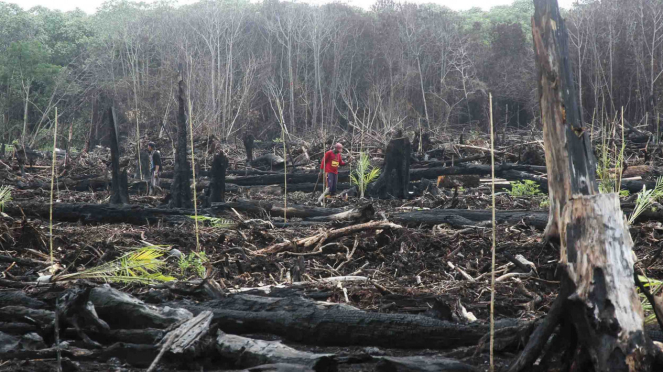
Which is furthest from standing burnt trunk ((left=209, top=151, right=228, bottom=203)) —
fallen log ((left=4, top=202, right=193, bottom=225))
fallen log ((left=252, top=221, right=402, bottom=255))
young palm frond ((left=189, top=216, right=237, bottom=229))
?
fallen log ((left=252, top=221, right=402, bottom=255))

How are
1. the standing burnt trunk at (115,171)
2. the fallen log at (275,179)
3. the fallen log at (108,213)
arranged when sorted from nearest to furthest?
the fallen log at (108,213), the standing burnt trunk at (115,171), the fallen log at (275,179)

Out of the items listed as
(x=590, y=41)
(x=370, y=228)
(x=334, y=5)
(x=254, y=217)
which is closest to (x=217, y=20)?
(x=334, y=5)

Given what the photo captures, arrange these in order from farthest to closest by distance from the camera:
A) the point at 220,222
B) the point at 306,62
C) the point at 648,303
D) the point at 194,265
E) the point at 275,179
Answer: the point at 306,62 → the point at 275,179 → the point at 220,222 → the point at 194,265 → the point at 648,303

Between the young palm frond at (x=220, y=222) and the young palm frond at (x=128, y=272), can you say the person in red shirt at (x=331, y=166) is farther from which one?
the young palm frond at (x=128, y=272)

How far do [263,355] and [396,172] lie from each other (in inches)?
368

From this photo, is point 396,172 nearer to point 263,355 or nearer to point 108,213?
point 108,213

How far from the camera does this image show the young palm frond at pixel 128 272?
4568mm

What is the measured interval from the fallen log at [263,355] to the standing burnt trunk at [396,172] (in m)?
9.04

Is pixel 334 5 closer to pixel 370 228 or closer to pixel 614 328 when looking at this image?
pixel 370 228

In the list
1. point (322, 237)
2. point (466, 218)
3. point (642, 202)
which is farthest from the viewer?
point (466, 218)

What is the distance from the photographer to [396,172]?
12266 millimetres

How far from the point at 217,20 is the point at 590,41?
64.6 ft

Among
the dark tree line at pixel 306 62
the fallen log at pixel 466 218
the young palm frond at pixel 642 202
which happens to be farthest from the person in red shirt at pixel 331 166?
the dark tree line at pixel 306 62

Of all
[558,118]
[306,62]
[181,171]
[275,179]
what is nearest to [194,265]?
[558,118]
